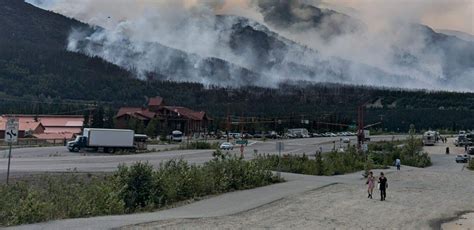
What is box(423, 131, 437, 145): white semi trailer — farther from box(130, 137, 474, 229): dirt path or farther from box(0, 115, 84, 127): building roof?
box(130, 137, 474, 229): dirt path

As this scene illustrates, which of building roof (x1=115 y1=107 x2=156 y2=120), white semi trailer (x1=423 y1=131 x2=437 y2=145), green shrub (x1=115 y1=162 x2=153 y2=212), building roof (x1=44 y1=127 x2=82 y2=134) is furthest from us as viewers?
white semi trailer (x1=423 y1=131 x2=437 y2=145)

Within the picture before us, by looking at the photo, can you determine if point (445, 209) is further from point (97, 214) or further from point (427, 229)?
point (97, 214)

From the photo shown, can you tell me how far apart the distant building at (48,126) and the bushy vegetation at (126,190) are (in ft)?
231

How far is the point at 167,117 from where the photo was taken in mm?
129875

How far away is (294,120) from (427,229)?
134 metres

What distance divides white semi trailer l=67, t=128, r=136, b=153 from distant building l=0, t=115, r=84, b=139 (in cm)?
3269

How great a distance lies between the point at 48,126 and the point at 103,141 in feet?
166

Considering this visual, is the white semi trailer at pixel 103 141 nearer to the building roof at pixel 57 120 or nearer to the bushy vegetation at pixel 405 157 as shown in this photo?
the bushy vegetation at pixel 405 157

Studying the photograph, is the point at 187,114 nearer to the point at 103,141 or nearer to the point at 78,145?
the point at 103,141

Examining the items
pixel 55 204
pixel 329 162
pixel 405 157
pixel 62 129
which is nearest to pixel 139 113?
pixel 62 129

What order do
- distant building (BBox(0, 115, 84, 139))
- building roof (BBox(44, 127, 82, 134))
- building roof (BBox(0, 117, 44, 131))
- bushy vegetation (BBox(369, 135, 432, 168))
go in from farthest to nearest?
building roof (BBox(44, 127, 82, 134)), building roof (BBox(0, 117, 44, 131)), distant building (BBox(0, 115, 84, 139)), bushy vegetation (BBox(369, 135, 432, 168))

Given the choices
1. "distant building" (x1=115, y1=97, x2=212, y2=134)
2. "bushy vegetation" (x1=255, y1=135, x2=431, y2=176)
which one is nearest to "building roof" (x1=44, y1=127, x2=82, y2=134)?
"distant building" (x1=115, y1=97, x2=212, y2=134)

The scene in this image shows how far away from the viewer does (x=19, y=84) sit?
7682 inches

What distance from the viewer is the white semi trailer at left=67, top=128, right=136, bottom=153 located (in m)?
64.5
